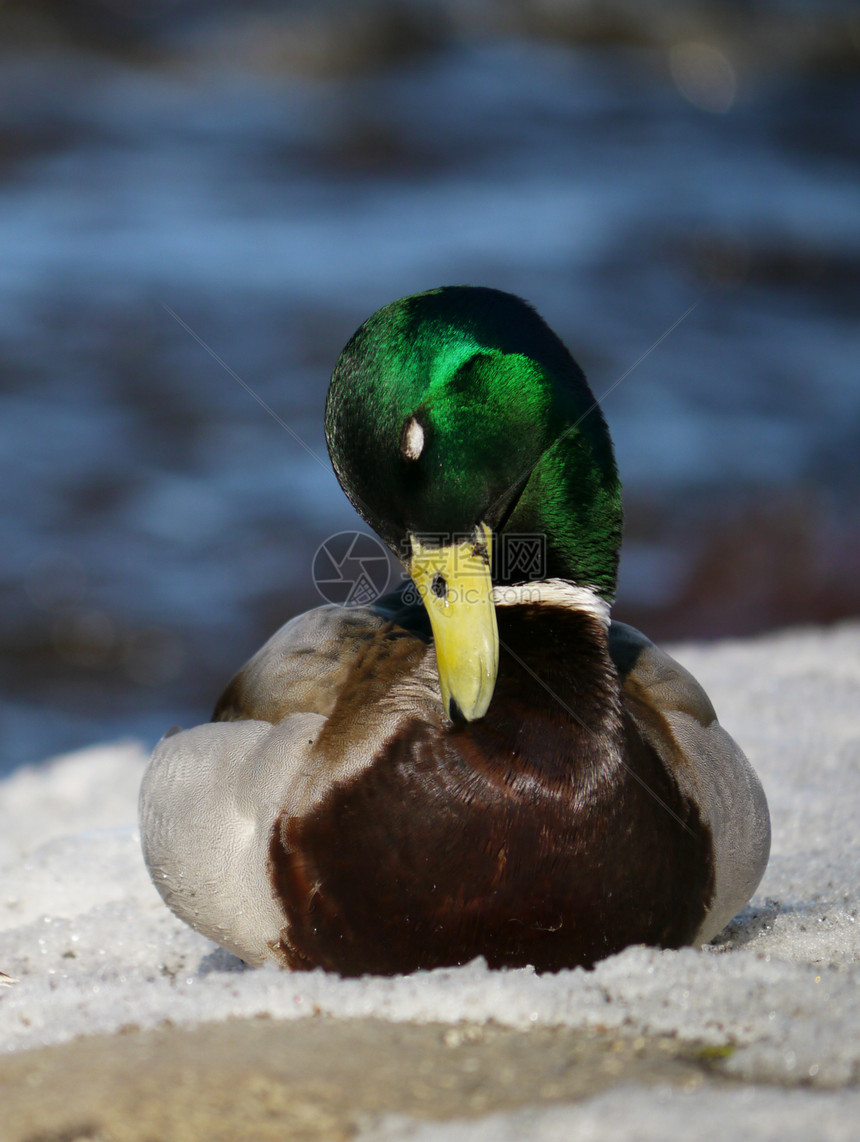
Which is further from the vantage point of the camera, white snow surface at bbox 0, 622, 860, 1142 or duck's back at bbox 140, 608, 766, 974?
duck's back at bbox 140, 608, 766, 974

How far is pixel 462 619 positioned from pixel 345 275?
834 centimetres

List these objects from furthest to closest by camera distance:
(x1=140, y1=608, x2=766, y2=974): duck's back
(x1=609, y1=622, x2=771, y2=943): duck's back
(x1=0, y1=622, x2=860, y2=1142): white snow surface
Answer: (x1=609, y1=622, x2=771, y2=943): duck's back < (x1=140, y1=608, x2=766, y2=974): duck's back < (x1=0, y1=622, x2=860, y2=1142): white snow surface

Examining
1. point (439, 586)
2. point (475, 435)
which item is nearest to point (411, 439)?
point (475, 435)

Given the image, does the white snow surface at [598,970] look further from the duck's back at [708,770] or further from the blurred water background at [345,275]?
the blurred water background at [345,275]

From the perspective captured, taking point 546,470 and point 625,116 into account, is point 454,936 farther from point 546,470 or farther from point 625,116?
point 625,116

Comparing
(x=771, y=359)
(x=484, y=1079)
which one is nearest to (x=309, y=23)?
(x=771, y=359)

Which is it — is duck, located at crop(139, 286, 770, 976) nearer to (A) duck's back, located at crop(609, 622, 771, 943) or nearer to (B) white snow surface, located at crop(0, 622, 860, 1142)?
(A) duck's back, located at crop(609, 622, 771, 943)

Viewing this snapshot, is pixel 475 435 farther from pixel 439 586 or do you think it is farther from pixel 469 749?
pixel 469 749

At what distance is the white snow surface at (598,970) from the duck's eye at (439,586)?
65cm

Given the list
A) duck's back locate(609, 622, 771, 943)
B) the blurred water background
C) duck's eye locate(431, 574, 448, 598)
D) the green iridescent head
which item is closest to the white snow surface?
duck's back locate(609, 622, 771, 943)

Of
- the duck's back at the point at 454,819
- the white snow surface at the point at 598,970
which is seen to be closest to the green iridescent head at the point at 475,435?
the duck's back at the point at 454,819

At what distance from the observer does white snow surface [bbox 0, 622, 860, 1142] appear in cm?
163

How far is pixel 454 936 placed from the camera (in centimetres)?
235

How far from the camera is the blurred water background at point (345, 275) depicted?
756 cm
